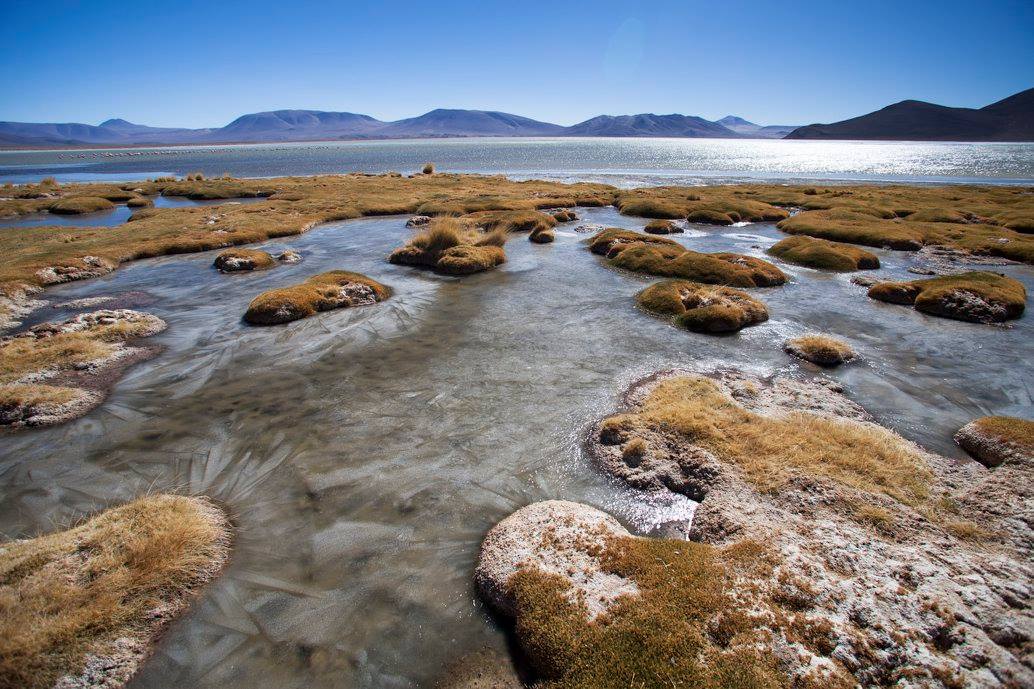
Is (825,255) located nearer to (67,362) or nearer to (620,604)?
(620,604)

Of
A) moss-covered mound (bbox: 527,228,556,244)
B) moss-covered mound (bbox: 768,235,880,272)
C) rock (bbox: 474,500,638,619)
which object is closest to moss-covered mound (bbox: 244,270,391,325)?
rock (bbox: 474,500,638,619)

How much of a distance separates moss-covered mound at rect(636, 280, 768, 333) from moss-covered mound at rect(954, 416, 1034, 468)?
8.82 m

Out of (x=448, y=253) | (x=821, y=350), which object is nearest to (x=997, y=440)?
(x=821, y=350)

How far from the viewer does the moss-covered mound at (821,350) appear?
1719 centimetres

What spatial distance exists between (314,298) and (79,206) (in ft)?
187

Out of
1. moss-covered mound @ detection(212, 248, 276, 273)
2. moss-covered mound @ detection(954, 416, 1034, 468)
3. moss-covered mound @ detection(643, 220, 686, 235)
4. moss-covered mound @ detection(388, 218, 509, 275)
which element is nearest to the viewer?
moss-covered mound @ detection(954, 416, 1034, 468)

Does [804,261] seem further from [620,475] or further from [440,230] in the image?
[620,475]

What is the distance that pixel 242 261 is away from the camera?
30766 millimetres

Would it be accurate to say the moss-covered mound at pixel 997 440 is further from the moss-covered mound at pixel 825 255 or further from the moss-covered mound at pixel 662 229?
the moss-covered mound at pixel 662 229

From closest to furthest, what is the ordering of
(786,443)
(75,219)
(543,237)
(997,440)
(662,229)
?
(786,443), (997,440), (543,237), (662,229), (75,219)

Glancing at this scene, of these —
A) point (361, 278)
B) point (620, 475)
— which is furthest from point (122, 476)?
point (361, 278)

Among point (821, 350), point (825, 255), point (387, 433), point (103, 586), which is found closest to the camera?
point (103, 586)

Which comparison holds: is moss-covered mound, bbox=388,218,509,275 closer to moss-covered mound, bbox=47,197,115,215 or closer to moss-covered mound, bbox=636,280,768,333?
moss-covered mound, bbox=636,280,768,333

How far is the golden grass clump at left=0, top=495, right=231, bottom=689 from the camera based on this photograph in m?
6.76
